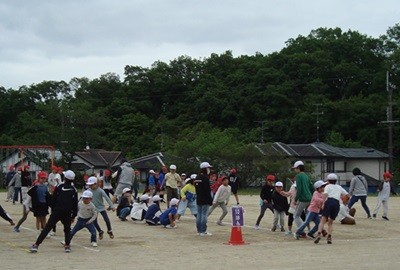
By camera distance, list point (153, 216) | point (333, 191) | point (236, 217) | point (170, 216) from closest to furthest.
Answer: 1. point (236, 217)
2. point (333, 191)
3. point (170, 216)
4. point (153, 216)

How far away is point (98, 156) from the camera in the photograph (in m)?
73.9

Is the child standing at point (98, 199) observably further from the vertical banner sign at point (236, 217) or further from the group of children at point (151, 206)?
the vertical banner sign at point (236, 217)

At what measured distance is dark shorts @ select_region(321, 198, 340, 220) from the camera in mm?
15891

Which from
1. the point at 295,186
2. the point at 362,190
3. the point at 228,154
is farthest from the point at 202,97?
the point at 295,186

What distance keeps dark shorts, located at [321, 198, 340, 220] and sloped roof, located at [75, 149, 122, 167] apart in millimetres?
58092

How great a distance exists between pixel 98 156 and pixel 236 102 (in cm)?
1729

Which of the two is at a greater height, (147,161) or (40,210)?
(147,161)

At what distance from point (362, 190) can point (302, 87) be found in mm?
56265

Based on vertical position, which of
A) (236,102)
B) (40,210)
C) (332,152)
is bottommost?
(40,210)

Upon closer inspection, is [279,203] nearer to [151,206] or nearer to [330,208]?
[330,208]

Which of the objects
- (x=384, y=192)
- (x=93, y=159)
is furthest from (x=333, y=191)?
(x=93, y=159)

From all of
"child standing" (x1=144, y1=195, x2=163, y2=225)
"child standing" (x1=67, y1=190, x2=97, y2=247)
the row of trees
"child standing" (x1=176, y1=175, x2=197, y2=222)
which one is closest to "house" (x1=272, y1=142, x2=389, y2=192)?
the row of trees

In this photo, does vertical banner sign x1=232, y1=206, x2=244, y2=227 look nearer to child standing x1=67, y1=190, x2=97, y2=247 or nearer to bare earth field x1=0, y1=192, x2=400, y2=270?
bare earth field x1=0, y1=192, x2=400, y2=270

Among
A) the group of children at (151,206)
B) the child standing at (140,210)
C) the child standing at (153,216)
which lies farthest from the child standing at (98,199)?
the child standing at (140,210)
